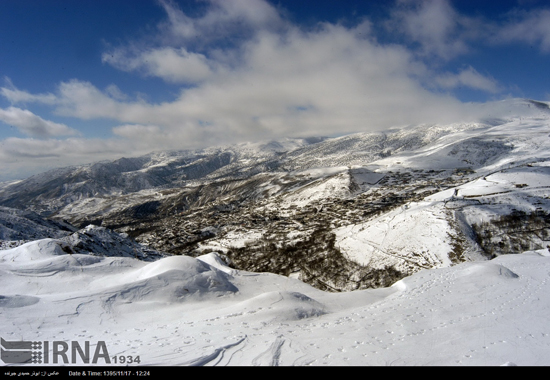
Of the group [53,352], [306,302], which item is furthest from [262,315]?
[53,352]

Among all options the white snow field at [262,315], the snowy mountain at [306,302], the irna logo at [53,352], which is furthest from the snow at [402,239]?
the irna logo at [53,352]

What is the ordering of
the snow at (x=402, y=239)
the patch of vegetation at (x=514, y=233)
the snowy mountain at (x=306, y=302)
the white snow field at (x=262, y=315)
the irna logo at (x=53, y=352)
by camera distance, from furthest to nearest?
the snow at (x=402, y=239), the patch of vegetation at (x=514, y=233), the snowy mountain at (x=306, y=302), the white snow field at (x=262, y=315), the irna logo at (x=53, y=352)

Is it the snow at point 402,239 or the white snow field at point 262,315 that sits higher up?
the white snow field at point 262,315

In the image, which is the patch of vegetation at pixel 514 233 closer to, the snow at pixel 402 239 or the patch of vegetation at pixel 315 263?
the snow at pixel 402 239

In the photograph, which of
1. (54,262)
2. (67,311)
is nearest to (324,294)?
(67,311)

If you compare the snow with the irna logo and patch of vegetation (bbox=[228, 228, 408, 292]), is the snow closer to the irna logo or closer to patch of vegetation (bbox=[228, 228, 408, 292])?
patch of vegetation (bbox=[228, 228, 408, 292])

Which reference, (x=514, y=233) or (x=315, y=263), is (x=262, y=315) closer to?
(x=315, y=263)

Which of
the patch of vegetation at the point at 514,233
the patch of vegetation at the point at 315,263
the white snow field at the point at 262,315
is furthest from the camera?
the patch of vegetation at the point at 514,233
